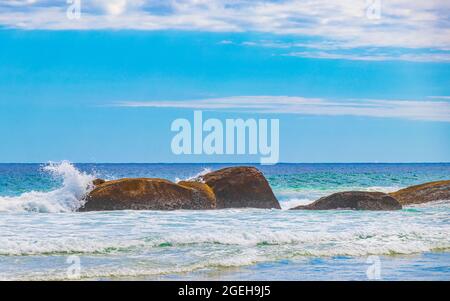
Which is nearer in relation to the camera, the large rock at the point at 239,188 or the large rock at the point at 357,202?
the large rock at the point at 239,188

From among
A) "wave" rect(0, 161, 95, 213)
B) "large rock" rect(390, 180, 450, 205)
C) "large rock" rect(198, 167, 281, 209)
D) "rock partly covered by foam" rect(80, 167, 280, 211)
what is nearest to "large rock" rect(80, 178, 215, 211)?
"rock partly covered by foam" rect(80, 167, 280, 211)

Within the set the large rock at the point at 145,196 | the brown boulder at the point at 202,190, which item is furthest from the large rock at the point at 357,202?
the large rock at the point at 145,196

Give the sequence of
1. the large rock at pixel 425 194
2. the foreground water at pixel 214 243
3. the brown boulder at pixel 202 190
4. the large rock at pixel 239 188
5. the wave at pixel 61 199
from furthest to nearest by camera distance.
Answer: the large rock at pixel 425 194 < the large rock at pixel 239 188 < the brown boulder at pixel 202 190 < the wave at pixel 61 199 < the foreground water at pixel 214 243

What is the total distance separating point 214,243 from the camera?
13.6m

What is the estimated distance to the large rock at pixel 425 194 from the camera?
23.3 meters

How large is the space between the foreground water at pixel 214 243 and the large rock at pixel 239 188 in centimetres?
105

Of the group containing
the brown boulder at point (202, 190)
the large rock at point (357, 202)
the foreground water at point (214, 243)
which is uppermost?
the brown boulder at point (202, 190)

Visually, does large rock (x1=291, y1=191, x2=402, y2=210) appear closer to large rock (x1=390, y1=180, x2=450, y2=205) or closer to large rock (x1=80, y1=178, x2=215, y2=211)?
large rock (x1=390, y1=180, x2=450, y2=205)

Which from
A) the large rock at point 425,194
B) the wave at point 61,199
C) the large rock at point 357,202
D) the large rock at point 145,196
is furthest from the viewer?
the large rock at point 425,194

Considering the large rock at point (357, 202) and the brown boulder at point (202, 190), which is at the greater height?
the brown boulder at point (202, 190)

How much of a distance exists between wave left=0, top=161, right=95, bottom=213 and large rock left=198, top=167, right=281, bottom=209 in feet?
11.1

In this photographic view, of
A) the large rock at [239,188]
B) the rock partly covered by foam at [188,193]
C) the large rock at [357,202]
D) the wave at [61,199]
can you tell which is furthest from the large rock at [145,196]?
the large rock at [357,202]

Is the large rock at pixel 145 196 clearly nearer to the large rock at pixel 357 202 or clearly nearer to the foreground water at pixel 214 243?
the foreground water at pixel 214 243
